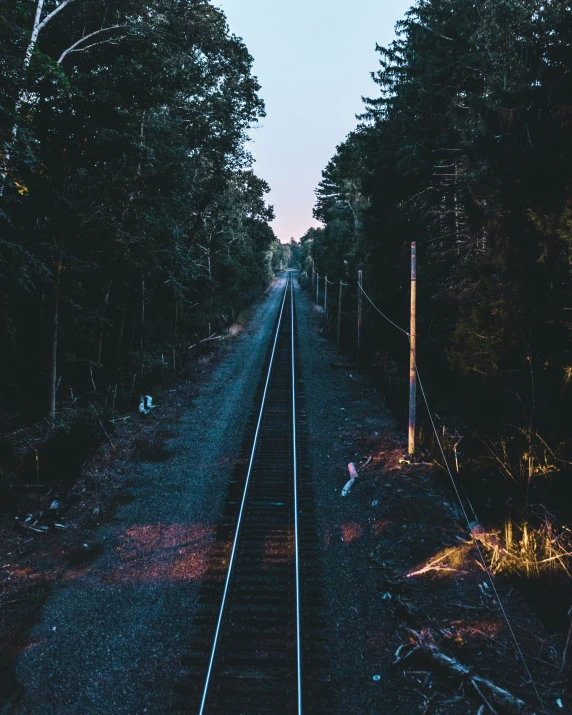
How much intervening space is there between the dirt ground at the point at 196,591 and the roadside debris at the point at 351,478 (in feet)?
0.53

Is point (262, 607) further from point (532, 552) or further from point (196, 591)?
point (532, 552)

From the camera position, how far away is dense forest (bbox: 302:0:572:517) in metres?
8.98

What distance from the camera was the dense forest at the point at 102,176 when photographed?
10852 mm

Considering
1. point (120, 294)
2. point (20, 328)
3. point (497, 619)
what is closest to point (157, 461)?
point (20, 328)

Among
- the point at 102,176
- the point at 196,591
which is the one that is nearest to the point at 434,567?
the point at 196,591

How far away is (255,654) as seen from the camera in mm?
5871

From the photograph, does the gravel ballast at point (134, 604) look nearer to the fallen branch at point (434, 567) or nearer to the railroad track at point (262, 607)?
the railroad track at point (262, 607)

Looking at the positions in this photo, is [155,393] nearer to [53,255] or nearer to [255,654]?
[53,255]

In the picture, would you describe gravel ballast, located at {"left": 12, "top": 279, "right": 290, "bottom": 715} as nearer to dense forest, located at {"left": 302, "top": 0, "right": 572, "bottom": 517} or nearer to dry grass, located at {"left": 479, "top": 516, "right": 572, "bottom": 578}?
dry grass, located at {"left": 479, "top": 516, "right": 572, "bottom": 578}

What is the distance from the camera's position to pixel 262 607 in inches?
268

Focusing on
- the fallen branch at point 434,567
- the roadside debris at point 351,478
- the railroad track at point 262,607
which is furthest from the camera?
the roadside debris at point 351,478

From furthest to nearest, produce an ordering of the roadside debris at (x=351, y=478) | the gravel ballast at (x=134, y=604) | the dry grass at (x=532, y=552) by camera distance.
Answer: the roadside debris at (x=351, y=478) < the dry grass at (x=532, y=552) < the gravel ballast at (x=134, y=604)

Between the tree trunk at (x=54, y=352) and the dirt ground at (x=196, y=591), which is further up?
the tree trunk at (x=54, y=352)

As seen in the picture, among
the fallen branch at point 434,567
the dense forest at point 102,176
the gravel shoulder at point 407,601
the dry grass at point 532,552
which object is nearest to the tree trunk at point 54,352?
the dense forest at point 102,176
